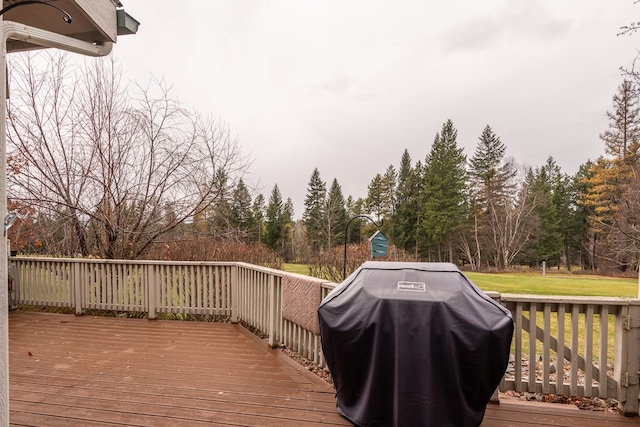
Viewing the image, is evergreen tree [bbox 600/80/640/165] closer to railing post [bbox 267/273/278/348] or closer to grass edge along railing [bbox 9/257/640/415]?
grass edge along railing [bbox 9/257/640/415]

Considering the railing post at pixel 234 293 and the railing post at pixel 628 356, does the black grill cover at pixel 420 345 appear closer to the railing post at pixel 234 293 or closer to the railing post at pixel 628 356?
the railing post at pixel 628 356

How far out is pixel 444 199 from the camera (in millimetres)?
32438

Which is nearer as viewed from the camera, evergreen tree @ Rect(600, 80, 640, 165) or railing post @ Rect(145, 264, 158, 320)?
railing post @ Rect(145, 264, 158, 320)

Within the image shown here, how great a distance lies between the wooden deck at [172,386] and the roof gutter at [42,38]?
99.0 inches

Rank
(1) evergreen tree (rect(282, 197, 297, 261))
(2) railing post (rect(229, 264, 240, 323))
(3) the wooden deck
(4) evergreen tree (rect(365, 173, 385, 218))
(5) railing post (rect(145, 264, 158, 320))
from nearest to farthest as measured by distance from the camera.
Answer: (3) the wooden deck → (2) railing post (rect(229, 264, 240, 323)) → (5) railing post (rect(145, 264, 158, 320)) → (4) evergreen tree (rect(365, 173, 385, 218)) → (1) evergreen tree (rect(282, 197, 297, 261))

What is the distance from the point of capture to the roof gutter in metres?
1.78

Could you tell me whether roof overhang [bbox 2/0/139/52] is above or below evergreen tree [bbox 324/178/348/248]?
above

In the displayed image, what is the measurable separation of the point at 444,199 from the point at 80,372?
107 ft

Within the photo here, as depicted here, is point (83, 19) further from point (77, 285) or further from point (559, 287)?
point (559, 287)

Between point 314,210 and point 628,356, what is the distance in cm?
4034

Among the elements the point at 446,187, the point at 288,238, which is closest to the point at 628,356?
the point at 446,187

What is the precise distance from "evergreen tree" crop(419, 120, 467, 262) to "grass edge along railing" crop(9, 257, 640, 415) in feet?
91.1

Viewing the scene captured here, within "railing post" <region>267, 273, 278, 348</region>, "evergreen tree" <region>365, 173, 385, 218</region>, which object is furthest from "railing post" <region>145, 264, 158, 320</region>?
"evergreen tree" <region>365, 173, 385, 218</region>

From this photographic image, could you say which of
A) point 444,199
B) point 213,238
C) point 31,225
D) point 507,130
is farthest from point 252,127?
point 507,130
